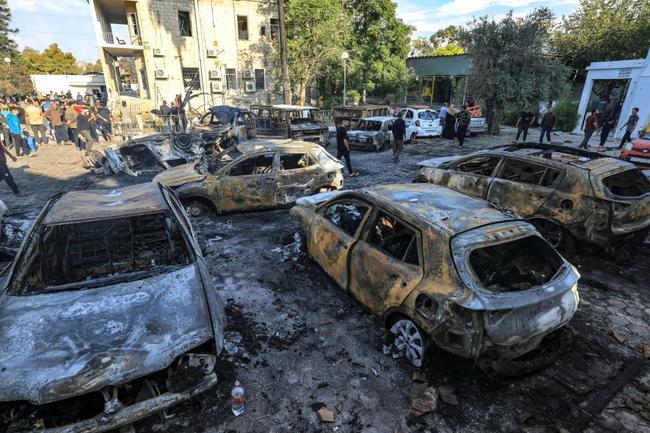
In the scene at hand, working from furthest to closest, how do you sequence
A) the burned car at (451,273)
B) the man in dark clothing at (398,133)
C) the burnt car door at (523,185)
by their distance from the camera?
1. the man in dark clothing at (398,133)
2. the burnt car door at (523,185)
3. the burned car at (451,273)

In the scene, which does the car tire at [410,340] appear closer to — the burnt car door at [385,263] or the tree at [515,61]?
the burnt car door at [385,263]

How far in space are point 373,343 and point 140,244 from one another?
291cm

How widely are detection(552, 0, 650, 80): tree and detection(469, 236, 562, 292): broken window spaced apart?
1002 inches

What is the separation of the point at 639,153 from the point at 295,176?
379 inches

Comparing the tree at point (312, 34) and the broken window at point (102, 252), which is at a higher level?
the tree at point (312, 34)

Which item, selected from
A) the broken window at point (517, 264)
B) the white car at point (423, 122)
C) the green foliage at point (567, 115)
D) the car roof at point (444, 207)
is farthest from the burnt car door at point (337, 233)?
the green foliage at point (567, 115)

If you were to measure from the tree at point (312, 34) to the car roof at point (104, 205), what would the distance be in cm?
2091

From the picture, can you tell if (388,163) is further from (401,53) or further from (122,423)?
(401,53)

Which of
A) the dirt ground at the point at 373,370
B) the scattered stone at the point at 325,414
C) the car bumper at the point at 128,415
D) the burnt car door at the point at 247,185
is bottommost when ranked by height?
the scattered stone at the point at 325,414

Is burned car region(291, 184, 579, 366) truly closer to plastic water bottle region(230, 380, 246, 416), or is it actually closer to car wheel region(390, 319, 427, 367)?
car wheel region(390, 319, 427, 367)

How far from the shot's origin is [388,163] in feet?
42.8

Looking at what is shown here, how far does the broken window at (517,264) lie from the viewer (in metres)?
3.49

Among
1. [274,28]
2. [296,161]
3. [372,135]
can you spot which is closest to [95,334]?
[296,161]

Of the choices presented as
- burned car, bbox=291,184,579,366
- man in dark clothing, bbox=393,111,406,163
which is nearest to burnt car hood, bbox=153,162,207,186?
burned car, bbox=291,184,579,366
